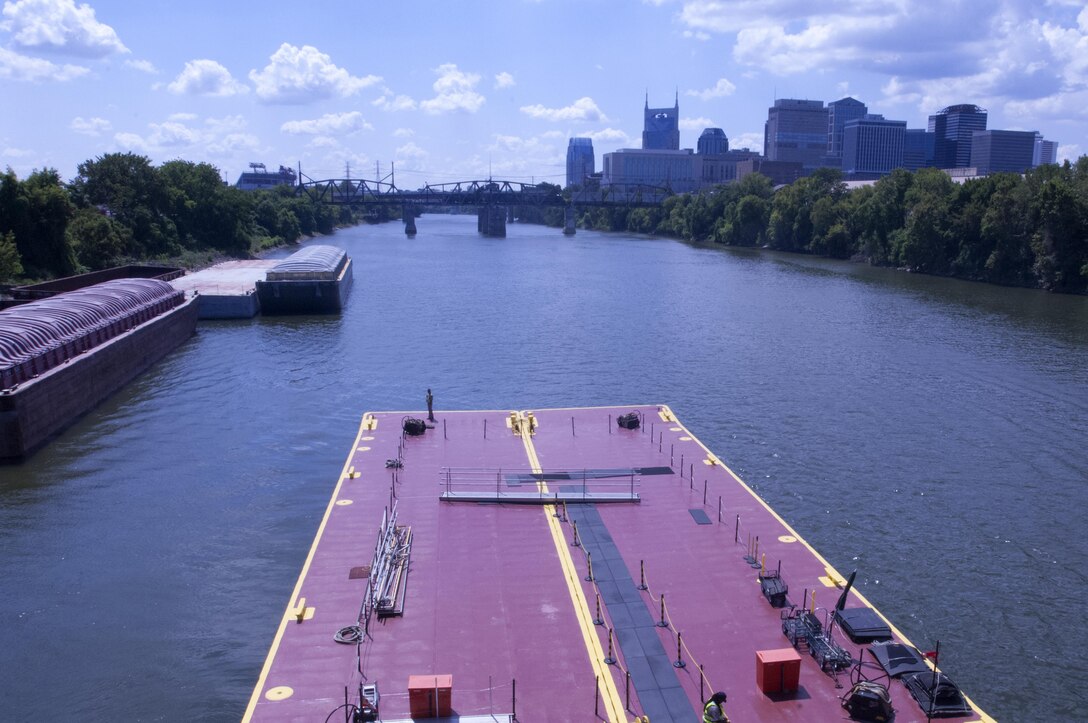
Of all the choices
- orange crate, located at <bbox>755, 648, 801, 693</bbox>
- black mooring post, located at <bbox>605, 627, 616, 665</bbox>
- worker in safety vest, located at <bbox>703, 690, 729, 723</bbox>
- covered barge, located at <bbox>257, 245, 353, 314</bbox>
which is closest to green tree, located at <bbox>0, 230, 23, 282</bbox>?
covered barge, located at <bbox>257, 245, 353, 314</bbox>

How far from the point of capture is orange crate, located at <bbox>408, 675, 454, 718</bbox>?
16250 millimetres

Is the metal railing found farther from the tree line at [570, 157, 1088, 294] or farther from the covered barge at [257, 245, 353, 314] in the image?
the tree line at [570, 157, 1088, 294]

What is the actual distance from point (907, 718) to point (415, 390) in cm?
3595

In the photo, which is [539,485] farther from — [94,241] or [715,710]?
[94,241]

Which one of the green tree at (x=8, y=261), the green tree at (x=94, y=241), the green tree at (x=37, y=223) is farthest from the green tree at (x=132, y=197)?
the green tree at (x=8, y=261)

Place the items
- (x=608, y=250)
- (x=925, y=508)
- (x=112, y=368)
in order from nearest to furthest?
1. (x=925, y=508)
2. (x=112, y=368)
3. (x=608, y=250)

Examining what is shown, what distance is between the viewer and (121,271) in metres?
80.4

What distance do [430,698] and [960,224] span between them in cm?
11372

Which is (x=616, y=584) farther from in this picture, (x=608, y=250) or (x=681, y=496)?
(x=608, y=250)

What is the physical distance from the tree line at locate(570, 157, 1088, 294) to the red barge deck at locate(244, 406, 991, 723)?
84554 mm

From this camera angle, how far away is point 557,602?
21.1m

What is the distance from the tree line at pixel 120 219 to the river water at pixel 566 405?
17.2 metres

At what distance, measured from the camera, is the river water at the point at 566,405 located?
869 inches

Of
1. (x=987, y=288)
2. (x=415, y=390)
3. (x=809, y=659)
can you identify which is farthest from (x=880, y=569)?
(x=987, y=288)
